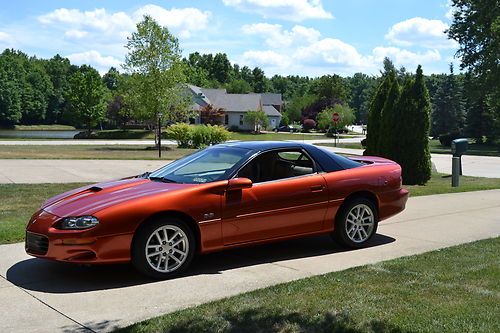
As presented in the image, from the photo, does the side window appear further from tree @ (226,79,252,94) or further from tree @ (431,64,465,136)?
tree @ (226,79,252,94)

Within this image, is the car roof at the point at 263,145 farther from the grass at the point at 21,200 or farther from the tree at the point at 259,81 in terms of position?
the tree at the point at 259,81

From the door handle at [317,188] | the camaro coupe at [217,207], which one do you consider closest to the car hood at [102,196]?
the camaro coupe at [217,207]

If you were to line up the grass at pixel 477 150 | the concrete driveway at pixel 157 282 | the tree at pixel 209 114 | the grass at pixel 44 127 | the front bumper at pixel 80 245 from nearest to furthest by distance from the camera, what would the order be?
the concrete driveway at pixel 157 282 → the front bumper at pixel 80 245 → the grass at pixel 477 150 → the tree at pixel 209 114 → the grass at pixel 44 127

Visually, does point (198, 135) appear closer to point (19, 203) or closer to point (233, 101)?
point (19, 203)

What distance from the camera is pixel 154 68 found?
Answer: 39.6 meters

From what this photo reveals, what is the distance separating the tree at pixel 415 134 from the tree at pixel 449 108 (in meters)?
54.5

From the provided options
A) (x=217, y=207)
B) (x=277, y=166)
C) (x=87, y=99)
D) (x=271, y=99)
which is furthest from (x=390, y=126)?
(x=271, y=99)

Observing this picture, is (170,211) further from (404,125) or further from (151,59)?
(151,59)

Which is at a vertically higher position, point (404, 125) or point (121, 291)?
point (404, 125)

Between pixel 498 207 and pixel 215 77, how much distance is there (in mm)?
143219

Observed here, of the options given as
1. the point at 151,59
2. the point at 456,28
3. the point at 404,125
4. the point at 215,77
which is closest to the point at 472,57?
the point at 456,28

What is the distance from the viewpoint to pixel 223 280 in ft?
18.8

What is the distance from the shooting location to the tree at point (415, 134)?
16.2 metres

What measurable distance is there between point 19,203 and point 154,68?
30.2 metres
